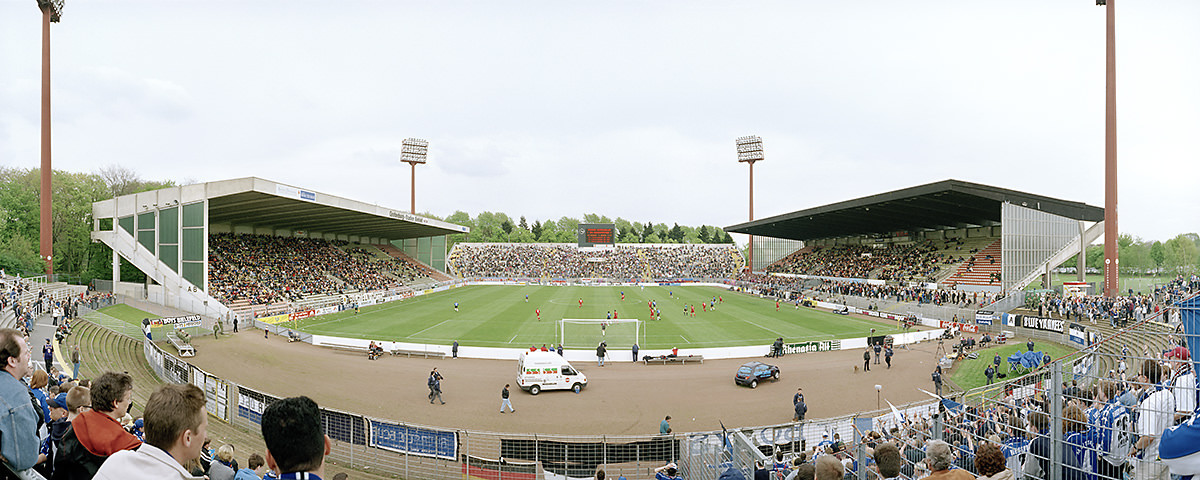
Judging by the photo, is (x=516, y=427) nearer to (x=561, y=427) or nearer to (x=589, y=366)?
(x=561, y=427)

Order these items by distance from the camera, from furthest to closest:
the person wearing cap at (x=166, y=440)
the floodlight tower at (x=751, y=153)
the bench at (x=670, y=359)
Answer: the floodlight tower at (x=751, y=153), the bench at (x=670, y=359), the person wearing cap at (x=166, y=440)

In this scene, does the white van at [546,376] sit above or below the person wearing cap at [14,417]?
below

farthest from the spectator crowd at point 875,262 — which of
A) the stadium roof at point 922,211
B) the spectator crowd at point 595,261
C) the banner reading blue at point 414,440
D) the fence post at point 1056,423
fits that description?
the fence post at point 1056,423

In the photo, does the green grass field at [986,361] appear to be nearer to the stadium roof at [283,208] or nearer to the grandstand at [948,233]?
the grandstand at [948,233]

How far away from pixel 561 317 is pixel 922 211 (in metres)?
32.8

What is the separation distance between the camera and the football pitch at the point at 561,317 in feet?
102

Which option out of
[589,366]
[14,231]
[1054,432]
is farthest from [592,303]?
[14,231]

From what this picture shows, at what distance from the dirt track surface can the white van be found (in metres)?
0.39

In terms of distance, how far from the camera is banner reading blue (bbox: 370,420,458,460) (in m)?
12.8

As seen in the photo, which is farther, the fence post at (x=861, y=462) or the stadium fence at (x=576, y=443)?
the stadium fence at (x=576, y=443)

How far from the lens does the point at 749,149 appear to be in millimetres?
80938

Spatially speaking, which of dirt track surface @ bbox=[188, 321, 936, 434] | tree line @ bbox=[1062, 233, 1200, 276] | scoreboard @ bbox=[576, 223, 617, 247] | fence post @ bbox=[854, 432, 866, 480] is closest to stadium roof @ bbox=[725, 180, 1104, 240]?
dirt track surface @ bbox=[188, 321, 936, 434]

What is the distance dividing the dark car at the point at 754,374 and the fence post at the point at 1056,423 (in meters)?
15.7

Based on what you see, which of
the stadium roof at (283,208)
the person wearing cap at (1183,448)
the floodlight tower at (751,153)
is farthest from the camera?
the floodlight tower at (751,153)
